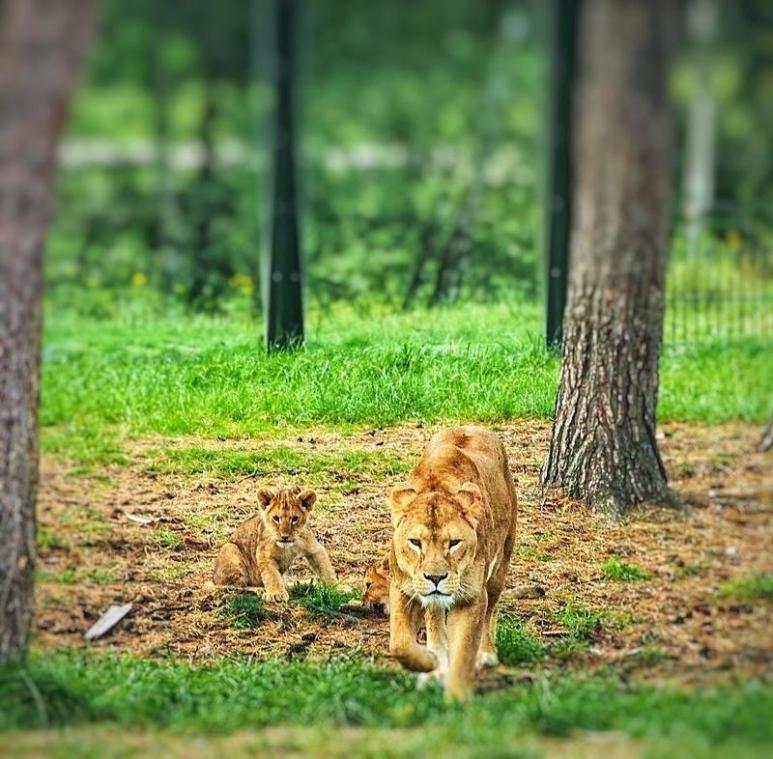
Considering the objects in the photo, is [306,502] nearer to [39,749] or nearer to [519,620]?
[519,620]

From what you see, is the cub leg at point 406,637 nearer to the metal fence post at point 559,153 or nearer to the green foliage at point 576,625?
the green foliage at point 576,625

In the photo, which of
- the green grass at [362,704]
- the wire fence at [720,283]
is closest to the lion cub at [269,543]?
the green grass at [362,704]

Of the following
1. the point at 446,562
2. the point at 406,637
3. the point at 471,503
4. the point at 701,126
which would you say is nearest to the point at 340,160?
the point at 701,126

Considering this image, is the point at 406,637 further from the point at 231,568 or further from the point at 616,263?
the point at 616,263

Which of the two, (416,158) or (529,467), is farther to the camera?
(416,158)

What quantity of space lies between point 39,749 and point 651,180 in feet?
12.6

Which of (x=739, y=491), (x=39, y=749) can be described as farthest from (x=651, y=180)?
(x=39, y=749)

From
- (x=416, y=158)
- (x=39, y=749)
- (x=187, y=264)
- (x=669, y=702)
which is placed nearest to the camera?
(x=39, y=749)

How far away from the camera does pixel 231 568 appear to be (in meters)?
9.07

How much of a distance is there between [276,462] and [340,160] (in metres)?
2.20

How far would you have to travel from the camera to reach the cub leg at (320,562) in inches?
361

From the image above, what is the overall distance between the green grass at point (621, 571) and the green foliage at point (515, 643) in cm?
49

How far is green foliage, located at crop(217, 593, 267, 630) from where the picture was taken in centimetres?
905

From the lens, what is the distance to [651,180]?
8.53 m
